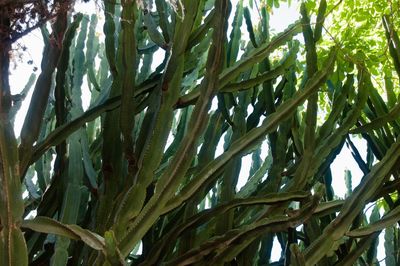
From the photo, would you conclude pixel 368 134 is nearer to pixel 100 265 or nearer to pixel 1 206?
pixel 100 265

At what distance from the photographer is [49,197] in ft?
6.14

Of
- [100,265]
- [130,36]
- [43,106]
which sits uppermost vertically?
[130,36]

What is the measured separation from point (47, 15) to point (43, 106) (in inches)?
18.3

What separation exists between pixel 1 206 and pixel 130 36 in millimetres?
612

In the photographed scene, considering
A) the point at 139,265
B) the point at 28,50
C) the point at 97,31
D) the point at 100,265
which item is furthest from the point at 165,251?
the point at 97,31

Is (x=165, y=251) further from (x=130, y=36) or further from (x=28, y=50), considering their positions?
(x=28, y=50)

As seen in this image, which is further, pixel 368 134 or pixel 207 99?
pixel 368 134

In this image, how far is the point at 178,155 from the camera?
5.34 feet

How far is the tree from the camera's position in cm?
156

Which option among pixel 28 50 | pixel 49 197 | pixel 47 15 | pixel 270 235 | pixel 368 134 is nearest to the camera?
pixel 47 15

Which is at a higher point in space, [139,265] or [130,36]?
[130,36]

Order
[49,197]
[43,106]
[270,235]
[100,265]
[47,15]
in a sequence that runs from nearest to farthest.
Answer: [47,15] < [100,265] < [43,106] < [49,197] < [270,235]

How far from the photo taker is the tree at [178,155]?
1562mm

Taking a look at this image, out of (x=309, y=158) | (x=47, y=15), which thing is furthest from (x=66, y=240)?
(x=309, y=158)
